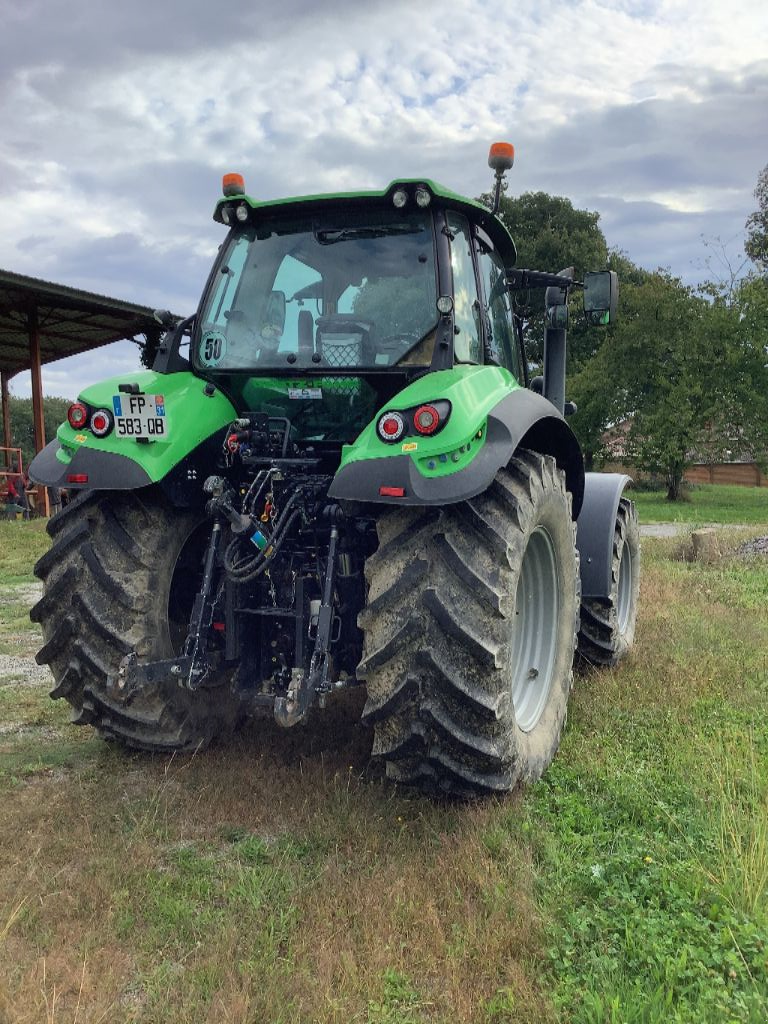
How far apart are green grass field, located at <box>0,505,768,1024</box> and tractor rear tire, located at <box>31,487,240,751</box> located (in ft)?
0.91

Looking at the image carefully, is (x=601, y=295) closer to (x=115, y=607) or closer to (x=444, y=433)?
(x=444, y=433)

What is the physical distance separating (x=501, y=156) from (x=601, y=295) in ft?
3.32

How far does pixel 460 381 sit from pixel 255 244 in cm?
152

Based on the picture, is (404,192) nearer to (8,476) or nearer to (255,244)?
(255,244)

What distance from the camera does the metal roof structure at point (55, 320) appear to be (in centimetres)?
1625

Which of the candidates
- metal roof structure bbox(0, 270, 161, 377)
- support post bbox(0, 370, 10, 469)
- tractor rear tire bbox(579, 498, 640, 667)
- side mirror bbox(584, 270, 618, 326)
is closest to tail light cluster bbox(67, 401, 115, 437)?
side mirror bbox(584, 270, 618, 326)

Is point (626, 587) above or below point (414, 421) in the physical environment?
below

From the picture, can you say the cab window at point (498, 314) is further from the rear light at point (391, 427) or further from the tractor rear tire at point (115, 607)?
the tractor rear tire at point (115, 607)

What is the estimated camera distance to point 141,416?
3.55 m

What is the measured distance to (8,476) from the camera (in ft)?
61.4

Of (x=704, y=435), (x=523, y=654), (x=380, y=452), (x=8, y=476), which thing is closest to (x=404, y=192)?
(x=380, y=452)

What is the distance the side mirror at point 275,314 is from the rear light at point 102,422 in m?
0.86

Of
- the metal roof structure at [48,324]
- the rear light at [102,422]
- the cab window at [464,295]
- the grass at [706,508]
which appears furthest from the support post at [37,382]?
the cab window at [464,295]

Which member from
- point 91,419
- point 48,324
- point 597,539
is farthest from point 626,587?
point 48,324
